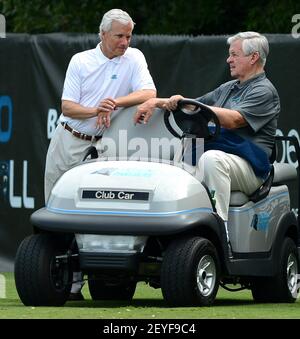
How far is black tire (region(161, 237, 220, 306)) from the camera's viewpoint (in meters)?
8.23

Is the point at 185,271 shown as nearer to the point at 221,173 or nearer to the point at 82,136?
the point at 221,173

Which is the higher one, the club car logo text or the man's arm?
the man's arm

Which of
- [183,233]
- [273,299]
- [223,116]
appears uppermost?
[223,116]

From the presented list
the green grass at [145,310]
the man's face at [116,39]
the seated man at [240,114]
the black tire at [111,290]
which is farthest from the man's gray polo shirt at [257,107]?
the black tire at [111,290]

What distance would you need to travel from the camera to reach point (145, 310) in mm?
8273

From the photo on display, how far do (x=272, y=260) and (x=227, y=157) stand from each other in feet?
2.64

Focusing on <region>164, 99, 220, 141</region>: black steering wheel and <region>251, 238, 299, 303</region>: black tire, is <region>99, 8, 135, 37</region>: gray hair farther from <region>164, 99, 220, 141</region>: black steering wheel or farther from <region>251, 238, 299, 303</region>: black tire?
<region>251, 238, 299, 303</region>: black tire

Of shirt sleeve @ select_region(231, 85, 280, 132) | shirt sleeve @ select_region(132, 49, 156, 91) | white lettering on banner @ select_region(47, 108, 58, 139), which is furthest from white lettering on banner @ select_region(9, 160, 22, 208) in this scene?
shirt sleeve @ select_region(231, 85, 280, 132)

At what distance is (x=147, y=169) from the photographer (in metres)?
8.51

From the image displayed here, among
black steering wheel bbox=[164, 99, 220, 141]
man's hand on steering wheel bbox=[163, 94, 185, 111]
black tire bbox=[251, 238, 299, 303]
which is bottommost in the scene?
black tire bbox=[251, 238, 299, 303]

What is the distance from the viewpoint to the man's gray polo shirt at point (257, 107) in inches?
351

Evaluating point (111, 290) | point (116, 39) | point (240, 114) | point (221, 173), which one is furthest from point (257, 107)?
point (111, 290)
